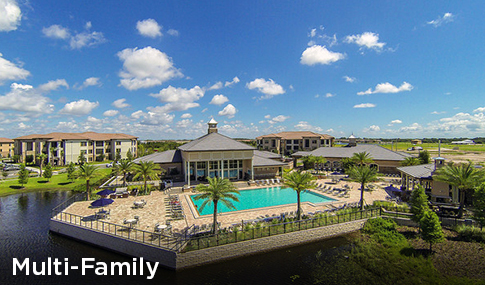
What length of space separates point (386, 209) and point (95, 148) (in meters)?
80.2

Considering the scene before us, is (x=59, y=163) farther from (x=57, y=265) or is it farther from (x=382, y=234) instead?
(x=382, y=234)

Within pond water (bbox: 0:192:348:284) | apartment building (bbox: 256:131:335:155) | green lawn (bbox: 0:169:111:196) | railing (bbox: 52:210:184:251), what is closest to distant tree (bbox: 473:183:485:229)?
pond water (bbox: 0:192:348:284)

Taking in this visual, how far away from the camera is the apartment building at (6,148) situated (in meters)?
84.3

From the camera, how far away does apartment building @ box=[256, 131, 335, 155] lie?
280ft

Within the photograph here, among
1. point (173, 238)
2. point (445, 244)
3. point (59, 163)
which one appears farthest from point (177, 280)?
point (59, 163)

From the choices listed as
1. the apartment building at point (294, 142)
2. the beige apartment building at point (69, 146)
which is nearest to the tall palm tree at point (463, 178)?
the apartment building at point (294, 142)

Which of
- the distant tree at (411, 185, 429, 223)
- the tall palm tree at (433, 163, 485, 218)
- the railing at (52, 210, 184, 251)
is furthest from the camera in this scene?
the tall palm tree at (433, 163, 485, 218)

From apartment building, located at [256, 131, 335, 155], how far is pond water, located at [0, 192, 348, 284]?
67.4 meters

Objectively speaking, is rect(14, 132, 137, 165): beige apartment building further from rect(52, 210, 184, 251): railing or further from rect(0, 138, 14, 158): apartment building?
rect(52, 210, 184, 251): railing

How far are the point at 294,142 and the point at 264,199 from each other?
215 ft

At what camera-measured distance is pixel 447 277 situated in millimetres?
13938

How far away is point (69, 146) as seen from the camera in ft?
213

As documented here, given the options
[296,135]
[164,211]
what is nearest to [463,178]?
[164,211]

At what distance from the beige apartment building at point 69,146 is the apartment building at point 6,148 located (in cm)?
1854
